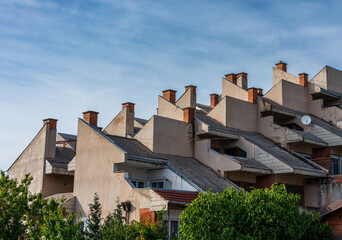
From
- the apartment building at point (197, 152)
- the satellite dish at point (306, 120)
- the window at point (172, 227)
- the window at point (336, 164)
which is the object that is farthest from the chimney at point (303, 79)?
the window at point (172, 227)

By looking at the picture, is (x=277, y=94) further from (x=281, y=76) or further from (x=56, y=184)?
(x=56, y=184)

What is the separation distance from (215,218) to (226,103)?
1969cm

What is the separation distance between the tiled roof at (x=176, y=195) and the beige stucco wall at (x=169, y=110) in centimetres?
1026

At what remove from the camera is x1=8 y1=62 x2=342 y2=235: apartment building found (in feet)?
92.9

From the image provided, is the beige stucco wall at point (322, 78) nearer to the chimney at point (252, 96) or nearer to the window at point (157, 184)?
the chimney at point (252, 96)

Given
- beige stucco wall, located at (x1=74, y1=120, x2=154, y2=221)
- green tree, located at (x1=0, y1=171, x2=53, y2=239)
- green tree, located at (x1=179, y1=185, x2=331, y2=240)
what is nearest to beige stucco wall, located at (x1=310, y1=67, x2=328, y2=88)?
beige stucco wall, located at (x1=74, y1=120, x2=154, y2=221)

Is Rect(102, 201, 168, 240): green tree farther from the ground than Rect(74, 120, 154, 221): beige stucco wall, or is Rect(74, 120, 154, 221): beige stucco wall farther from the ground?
Rect(74, 120, 154, 221): beige stucco wall

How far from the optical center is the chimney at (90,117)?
1289 inches

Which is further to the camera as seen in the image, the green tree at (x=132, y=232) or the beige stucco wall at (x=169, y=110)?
the beige stucco wall at (x=169, y=110)

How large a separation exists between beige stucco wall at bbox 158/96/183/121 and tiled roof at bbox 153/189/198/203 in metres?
10.3

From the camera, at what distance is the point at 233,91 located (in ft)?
138

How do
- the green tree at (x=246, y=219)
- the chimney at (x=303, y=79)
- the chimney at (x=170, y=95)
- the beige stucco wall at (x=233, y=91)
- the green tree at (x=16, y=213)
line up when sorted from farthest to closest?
the chimney at (x=303, y=79) < the beige stucco wall at (x=233, y=91) < the chimney at (x=170, y=95) < the green tree at (x=16, y=213) < the green tree at (x=246, y=219)

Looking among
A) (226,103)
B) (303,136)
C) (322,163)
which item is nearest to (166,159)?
(226,103)

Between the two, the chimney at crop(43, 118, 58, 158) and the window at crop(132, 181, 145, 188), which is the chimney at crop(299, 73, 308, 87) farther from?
the chimney at crop(43, 118, 58, 158)
